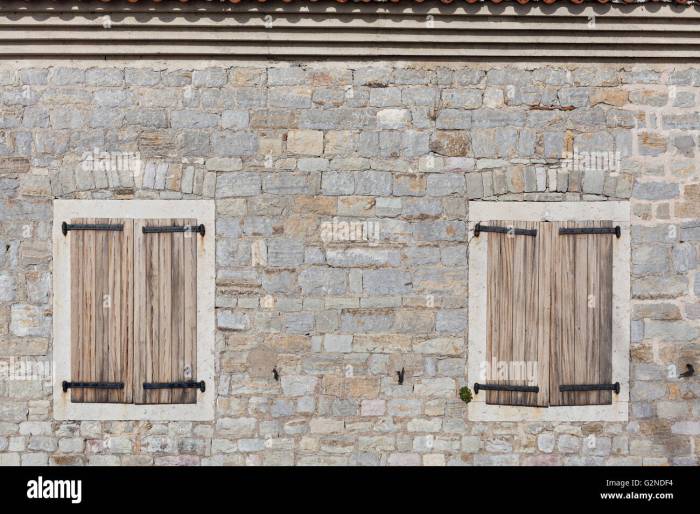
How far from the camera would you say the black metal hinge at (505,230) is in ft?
18.8

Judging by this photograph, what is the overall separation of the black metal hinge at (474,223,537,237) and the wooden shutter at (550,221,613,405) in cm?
24

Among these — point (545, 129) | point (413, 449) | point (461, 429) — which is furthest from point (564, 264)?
point (413, 449)

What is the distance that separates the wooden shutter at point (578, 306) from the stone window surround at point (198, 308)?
2935 mm

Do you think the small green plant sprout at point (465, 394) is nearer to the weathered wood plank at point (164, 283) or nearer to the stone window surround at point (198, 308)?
the stone window surround at point (198, 308)

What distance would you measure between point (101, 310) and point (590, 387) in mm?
4211

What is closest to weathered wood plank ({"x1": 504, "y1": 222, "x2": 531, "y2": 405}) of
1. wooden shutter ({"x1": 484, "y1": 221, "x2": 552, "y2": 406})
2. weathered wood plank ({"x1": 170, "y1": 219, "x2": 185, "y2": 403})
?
wooden shutter ({"x1": 484, "y1": 221, "x2": 552, "y2": 406})

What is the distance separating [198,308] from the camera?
5.75m

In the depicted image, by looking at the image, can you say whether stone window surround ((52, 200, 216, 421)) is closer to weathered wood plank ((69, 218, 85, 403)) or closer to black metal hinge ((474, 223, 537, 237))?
weathered wood plank ((69, 218, 85, 403))

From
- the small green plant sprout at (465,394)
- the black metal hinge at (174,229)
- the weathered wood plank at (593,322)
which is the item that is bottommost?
the small green plant sprout at (465,394)

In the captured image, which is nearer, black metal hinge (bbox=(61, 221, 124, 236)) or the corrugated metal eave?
the corrugated metal eave

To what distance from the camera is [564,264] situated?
5773mm

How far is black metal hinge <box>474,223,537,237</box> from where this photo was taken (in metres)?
5.74

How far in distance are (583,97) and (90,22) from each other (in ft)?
13.7

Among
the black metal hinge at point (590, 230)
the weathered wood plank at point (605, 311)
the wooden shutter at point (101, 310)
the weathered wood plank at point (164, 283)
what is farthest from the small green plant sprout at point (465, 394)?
the wooden shutter at point (101, 310)
